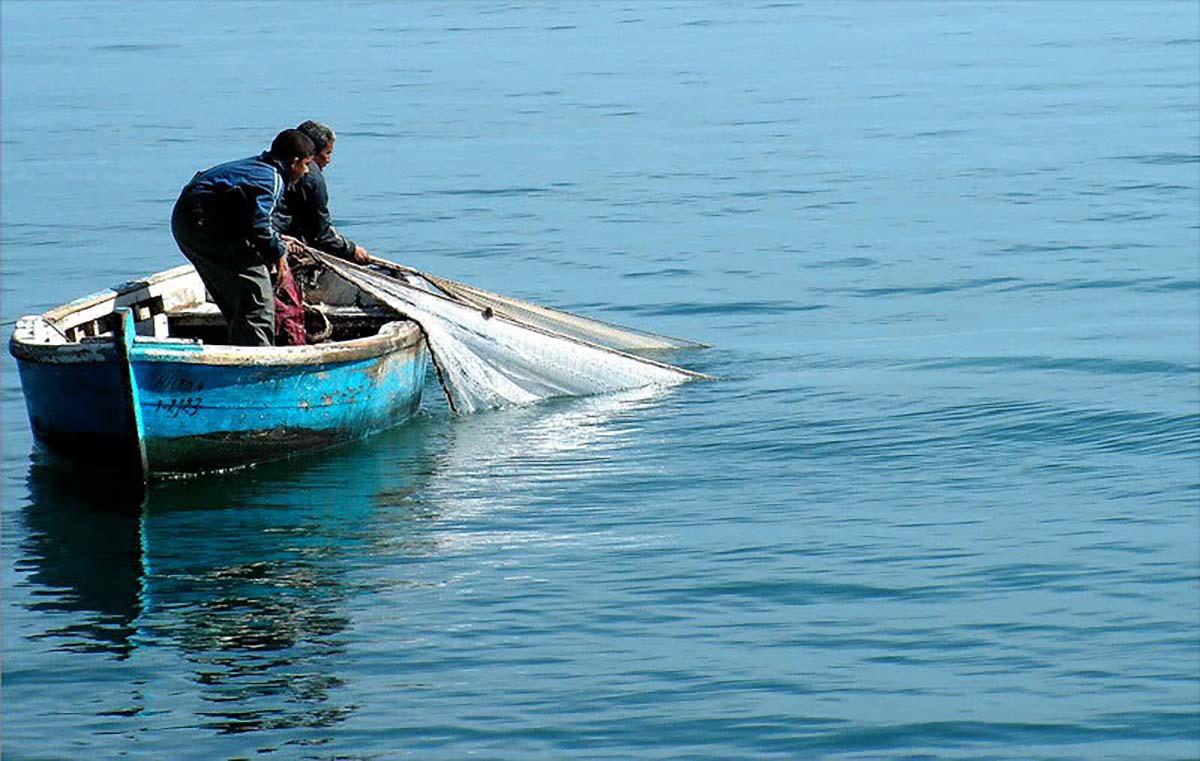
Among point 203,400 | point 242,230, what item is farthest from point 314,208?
point 203,400

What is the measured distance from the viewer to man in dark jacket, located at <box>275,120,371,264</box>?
11.7 metres

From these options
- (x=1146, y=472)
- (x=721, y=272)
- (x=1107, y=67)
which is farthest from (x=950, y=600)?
(x=1107, y=67)

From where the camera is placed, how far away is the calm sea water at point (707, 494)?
25.8ft

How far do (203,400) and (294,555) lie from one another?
1.22m

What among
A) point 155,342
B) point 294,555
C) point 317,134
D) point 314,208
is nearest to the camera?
point 294,555

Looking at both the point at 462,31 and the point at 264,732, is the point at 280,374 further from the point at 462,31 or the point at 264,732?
the point at 462,31

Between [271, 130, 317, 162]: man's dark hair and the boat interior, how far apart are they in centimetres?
116

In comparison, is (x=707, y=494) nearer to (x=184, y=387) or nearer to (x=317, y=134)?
(x=184, y=387)

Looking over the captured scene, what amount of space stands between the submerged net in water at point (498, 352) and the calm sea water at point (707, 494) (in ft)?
0.62

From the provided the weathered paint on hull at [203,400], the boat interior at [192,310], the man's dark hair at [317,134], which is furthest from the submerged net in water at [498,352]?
the man's dark hair at [317,134]

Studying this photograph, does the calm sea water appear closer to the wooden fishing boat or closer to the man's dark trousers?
the wooden fishing boat

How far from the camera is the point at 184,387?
10.6m

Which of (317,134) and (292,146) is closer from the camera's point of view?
(292,146)

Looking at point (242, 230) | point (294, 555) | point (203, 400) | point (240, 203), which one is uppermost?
point (240, 203)
